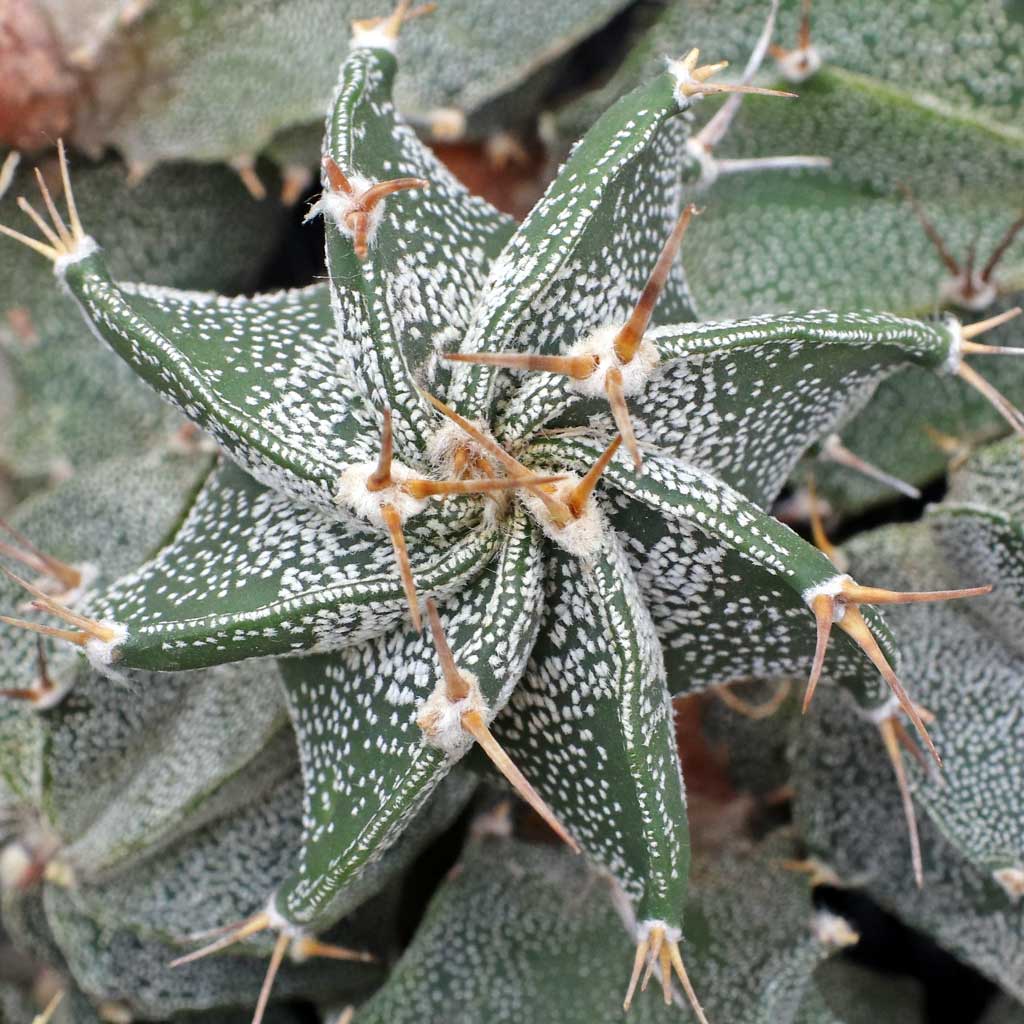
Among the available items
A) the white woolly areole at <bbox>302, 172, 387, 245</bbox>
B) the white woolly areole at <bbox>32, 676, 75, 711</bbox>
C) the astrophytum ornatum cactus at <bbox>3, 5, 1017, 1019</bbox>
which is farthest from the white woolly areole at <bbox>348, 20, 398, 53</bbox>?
the white woolly areole at <bbox>32, 676, 75, 711</bbox>

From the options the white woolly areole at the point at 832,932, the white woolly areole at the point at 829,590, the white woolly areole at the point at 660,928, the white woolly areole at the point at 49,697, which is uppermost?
the white woolly areole at the point at 829,590

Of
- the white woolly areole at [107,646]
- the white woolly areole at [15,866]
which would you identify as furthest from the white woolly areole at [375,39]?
the white woolly areole at [15,866]

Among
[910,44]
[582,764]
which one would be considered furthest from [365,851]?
[910,44]

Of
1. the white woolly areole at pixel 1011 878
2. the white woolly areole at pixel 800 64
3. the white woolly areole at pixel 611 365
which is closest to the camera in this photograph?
the white woolly areole at pixel 611 365

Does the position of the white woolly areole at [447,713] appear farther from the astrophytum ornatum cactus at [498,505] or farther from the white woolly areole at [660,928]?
the white woolly areole at [660,928]

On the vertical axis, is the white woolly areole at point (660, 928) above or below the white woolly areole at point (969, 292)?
below

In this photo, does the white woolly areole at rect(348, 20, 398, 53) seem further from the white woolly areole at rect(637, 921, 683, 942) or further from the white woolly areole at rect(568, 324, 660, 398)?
the white woolly areole at rect(637, 921, 683, 942)

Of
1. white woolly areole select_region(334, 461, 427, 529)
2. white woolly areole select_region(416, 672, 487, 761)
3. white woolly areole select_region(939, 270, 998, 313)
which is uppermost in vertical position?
white woolly areole select_region(334, 461, 427, 529)

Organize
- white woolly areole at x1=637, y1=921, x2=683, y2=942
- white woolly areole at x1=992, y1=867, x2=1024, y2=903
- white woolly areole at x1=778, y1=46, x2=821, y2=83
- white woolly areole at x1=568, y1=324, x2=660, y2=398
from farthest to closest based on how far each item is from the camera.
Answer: white woolly areole at x1=778, y1=46, x2=821, y2=83 → white woolly areole at x1=992, y1=867, x2=1024, y2=903 → white woolly areole at x1=637, y1=921, x2=683, y2=942 → white woolly areole at x1=568, y1=324, x2=660, y2=398
